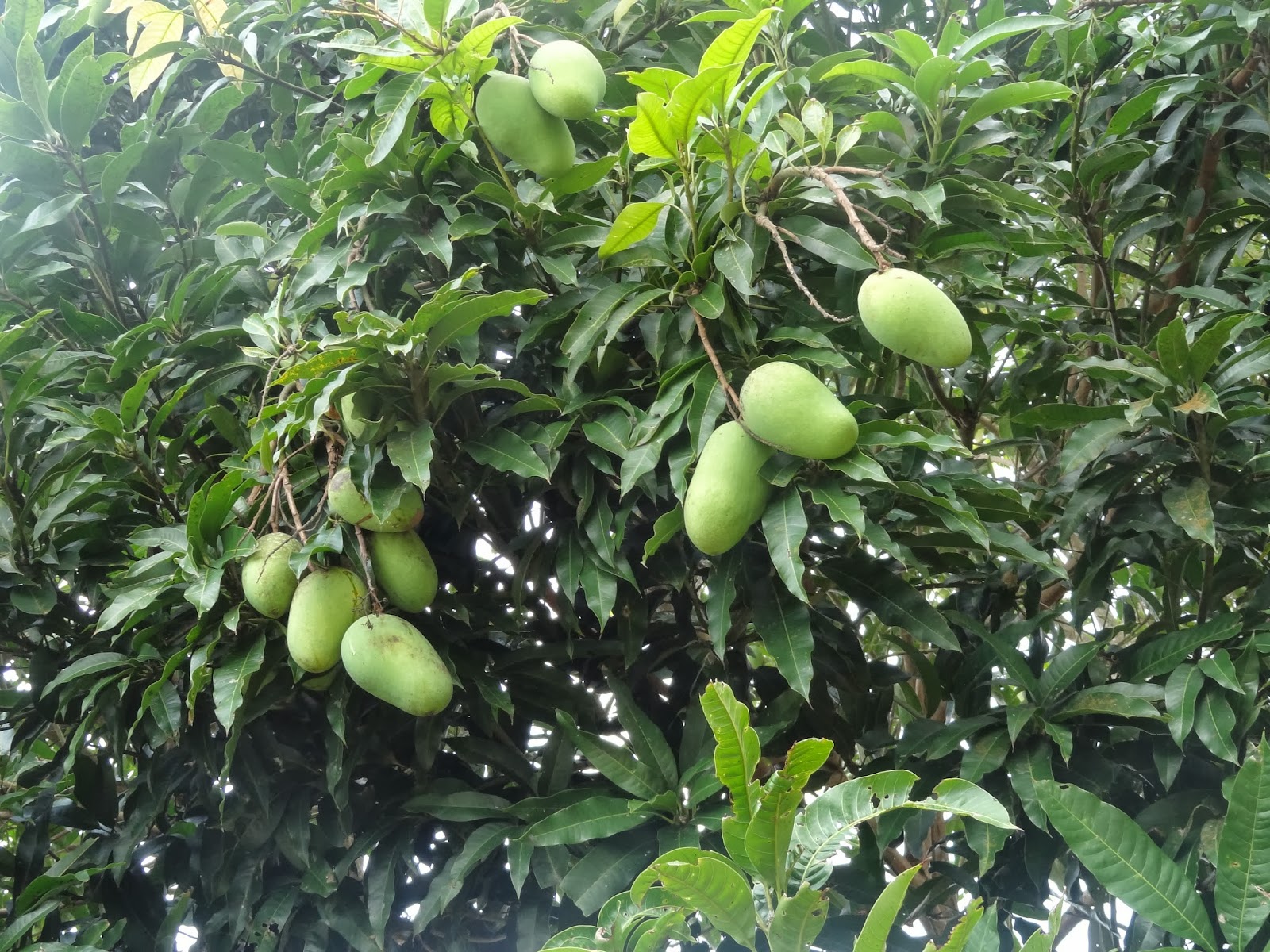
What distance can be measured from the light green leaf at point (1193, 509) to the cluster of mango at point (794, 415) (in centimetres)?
46

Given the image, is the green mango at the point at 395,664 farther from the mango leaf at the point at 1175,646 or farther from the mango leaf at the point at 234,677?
the mango leaf at the point at 1175,646

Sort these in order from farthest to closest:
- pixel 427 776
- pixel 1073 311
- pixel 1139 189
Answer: pixel 1073 311, pixel 1139 189, pixel 427 776

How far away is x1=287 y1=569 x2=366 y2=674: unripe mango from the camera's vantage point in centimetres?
151

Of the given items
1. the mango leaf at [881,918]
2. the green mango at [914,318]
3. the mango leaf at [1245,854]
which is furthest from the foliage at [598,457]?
the mango leaf at [1245,854]

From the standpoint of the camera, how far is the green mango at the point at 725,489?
1.38 meters

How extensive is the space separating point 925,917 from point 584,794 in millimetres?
708

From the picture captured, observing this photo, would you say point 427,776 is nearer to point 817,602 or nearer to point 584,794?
point 584,794

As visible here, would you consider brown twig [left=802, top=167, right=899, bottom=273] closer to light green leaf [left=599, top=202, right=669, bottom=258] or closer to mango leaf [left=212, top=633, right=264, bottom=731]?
light green leaf [left=599, top=202, right=669, bottom=258]

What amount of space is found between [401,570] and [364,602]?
7 cm

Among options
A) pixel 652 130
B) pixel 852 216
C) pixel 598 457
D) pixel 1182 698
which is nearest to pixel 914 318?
pixel 852 216

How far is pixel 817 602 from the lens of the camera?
6.49 ft

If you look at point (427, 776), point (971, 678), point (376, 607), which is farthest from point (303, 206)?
point (971, 678)

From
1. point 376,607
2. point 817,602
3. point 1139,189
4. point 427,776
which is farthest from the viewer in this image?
point 1139,189

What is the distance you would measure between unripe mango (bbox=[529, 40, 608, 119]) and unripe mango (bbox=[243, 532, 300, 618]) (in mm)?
682
